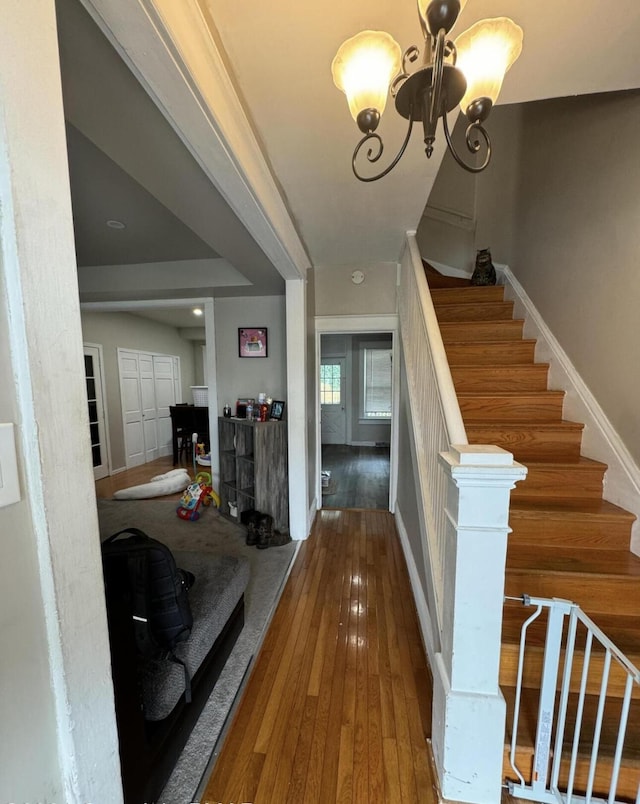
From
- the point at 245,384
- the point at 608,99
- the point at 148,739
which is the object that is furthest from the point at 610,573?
the point at 245,384

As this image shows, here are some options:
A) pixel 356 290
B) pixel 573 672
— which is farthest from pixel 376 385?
pixel 573 672

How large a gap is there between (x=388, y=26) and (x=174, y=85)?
749 millimetres

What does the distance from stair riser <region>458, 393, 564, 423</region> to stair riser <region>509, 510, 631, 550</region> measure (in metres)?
0.71

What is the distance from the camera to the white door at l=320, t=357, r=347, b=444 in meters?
6.84

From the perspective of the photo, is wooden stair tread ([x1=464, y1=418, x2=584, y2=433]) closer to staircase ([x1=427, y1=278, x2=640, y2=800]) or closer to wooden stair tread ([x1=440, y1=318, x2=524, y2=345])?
staircase ([x1=427, y1=278, x2=640, y2=800])

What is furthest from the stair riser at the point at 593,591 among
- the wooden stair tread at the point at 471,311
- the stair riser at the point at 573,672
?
the wooden stair tread at the point at 471,311

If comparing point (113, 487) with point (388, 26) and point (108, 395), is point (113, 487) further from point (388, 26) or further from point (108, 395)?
point (388, 26)

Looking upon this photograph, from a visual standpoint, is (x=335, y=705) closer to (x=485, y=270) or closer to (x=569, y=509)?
(x=569, y=509)

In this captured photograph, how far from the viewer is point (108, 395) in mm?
4938

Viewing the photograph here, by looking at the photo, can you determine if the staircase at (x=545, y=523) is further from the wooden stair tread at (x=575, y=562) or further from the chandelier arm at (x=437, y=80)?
the chandelier arm at (x=437, y=80)

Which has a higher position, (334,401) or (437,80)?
(437,80)

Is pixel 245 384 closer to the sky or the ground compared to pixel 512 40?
closer to the ground

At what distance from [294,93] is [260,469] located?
8.36 ft

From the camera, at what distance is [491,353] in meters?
2.53
